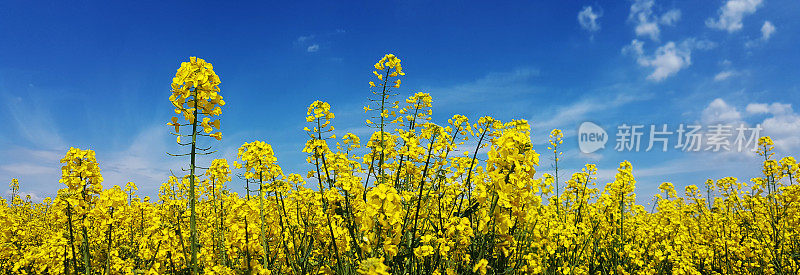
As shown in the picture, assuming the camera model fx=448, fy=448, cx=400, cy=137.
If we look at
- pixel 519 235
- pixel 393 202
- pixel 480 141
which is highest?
pixel 480 141

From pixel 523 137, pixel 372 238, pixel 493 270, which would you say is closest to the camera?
pixel 372 238

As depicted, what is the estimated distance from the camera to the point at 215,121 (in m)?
2.75

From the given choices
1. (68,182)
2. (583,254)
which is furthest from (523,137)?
(68,182)

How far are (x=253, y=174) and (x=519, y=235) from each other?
2.68 meters

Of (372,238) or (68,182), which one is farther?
(68,182)

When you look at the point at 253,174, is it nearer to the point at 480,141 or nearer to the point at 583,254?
the point at 480,141

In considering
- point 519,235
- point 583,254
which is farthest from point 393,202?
point 583,254

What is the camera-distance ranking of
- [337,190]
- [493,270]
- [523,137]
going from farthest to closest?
[493,270]
[337,190]
[523,137]

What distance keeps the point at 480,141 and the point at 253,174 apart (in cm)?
215

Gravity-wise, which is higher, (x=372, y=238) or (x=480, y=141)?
(x=480, y=141)

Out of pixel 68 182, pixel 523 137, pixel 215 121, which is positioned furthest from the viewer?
pixel 68 182

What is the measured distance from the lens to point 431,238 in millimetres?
3553

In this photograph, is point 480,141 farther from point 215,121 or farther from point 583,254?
point 583,254

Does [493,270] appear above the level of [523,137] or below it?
below
